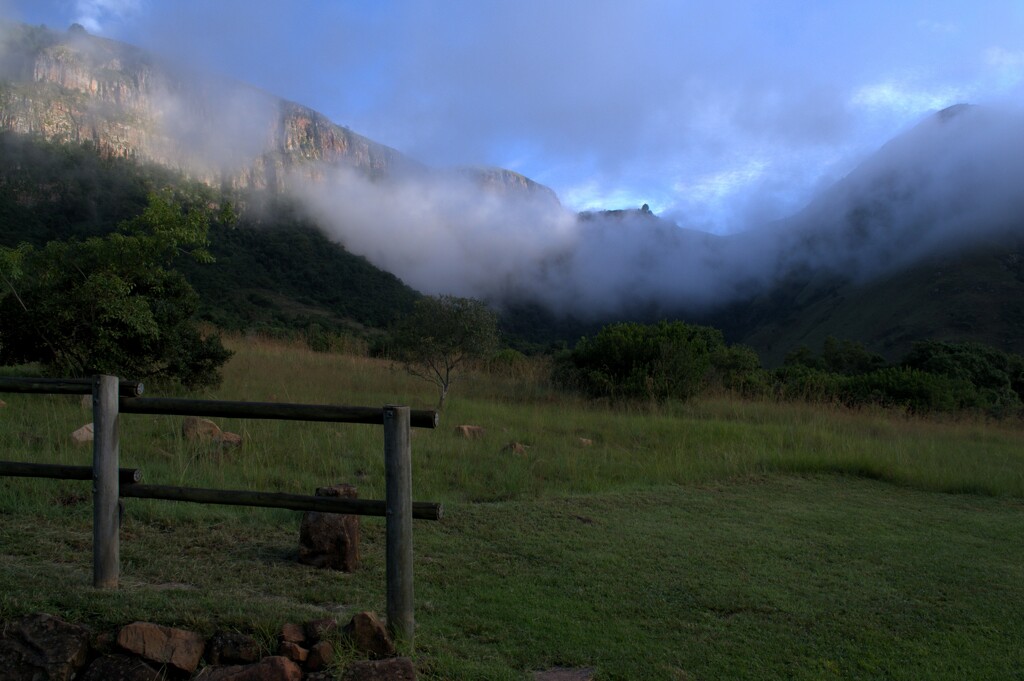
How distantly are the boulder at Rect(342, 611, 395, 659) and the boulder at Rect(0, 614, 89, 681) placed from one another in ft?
3.99

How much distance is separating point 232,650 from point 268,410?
1.18 m

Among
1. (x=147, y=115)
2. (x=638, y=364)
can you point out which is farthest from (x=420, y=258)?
(x=638, y=364)

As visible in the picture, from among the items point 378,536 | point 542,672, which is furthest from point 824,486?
point 542,672

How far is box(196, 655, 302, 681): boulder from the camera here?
3061 mm

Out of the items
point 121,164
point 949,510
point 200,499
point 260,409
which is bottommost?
point 949,510

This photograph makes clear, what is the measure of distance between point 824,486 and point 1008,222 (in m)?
70.7

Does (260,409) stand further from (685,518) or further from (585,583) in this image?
(685,518)

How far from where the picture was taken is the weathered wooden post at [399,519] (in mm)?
3475

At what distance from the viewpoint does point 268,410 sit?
12.6 ft

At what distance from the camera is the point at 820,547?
226 inches

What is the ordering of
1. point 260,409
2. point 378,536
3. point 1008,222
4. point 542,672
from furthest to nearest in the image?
point 1008,222, point 378,536, point 260,409, point 542,672

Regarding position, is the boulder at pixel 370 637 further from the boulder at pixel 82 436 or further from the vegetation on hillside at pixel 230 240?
the vegetation on hillside at pixel 230 240

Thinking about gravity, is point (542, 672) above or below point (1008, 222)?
below

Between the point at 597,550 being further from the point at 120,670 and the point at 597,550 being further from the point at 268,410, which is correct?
the point at 120,670
